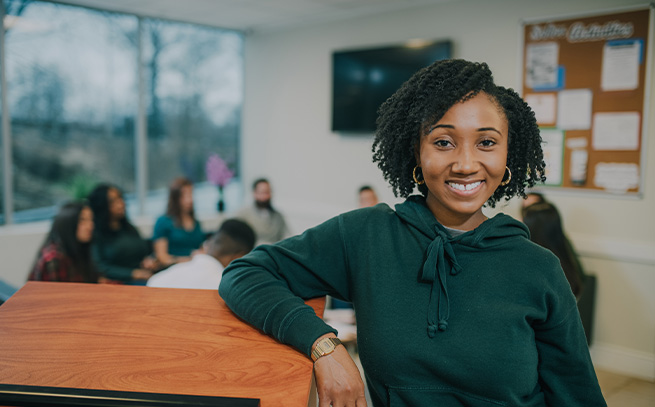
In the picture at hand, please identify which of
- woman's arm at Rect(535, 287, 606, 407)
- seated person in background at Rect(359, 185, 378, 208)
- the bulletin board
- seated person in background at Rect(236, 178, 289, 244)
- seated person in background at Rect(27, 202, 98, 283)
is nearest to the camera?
woman's arm at Rect(535, 287, 606, 407)

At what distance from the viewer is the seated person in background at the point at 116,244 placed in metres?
3.71

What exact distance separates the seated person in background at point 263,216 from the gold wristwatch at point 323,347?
3.69 meters

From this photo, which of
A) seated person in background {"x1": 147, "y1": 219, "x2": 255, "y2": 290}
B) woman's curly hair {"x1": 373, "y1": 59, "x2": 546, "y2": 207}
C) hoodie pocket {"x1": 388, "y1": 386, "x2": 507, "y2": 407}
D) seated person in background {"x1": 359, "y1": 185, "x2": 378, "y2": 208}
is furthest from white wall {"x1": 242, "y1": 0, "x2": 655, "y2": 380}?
hoodie pocket {"x1": 388, "y1": 386, "x2": 507, "y2": 407}

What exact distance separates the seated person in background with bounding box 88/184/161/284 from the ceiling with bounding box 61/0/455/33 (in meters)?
1.60

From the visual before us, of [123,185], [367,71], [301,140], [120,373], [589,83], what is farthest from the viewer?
[301,140]

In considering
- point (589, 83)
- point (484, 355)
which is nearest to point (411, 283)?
point (484, 355)

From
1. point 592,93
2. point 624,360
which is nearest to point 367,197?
point 592,93

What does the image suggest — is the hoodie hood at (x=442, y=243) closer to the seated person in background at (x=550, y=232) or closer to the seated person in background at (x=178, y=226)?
the seated person in background at (x=550, y=232)

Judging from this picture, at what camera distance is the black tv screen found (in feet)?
13.6

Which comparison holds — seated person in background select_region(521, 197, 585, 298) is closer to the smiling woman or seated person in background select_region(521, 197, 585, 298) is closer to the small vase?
the smiling woman

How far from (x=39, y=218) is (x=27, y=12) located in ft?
5.32

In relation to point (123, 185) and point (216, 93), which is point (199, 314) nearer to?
point (123, 185)

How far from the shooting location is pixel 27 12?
4152mm

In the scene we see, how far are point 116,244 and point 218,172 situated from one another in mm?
1600
